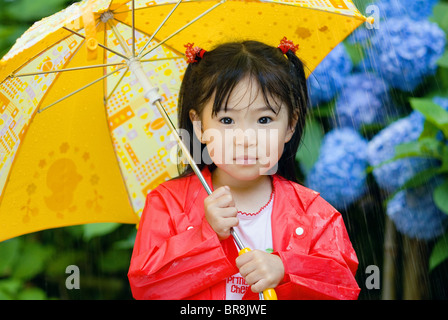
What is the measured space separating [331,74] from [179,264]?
1873mm

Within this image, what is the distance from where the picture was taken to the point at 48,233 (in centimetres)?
430

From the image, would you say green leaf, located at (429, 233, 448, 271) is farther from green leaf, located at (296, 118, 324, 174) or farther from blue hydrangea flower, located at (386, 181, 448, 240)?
green leaf, located at (296, 118, 324, 174)

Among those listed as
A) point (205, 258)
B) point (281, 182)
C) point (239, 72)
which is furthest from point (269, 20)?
point (205, 258)

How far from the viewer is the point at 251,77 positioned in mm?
2389

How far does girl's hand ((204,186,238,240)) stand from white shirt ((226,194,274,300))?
0.16 metres

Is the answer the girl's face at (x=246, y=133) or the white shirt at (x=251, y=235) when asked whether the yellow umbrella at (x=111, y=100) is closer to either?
the girl's face at (x=246, y=133)

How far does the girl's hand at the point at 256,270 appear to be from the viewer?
2.19 metres

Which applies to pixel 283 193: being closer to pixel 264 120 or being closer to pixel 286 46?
pixel 264 120

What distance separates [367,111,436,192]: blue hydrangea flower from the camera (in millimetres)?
3609

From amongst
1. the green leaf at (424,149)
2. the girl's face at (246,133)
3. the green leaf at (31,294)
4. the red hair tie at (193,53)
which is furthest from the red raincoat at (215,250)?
the green leaf at (31,294)

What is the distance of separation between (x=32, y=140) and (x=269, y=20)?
1.03m

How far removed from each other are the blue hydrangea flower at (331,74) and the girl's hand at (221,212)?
1631 mm

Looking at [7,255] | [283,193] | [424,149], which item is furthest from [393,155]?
[7,255]
